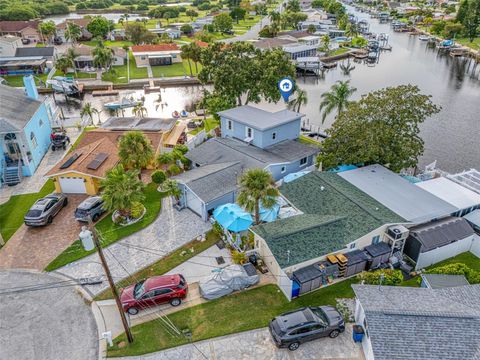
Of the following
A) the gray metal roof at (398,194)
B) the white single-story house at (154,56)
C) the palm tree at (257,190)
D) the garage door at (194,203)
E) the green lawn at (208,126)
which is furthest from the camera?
the white single-story house at (154,56)

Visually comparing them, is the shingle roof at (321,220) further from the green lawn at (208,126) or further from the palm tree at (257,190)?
the green lawn at (208,126)

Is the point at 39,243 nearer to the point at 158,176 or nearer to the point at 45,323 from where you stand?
the point at 45,323

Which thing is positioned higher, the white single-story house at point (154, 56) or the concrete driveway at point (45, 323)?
the white single-story house at point (154, 56)

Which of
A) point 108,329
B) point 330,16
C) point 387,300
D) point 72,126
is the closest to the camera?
point 387,300

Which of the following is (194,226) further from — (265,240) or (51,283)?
(51,283)

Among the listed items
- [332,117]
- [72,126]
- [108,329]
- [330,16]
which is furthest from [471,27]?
[108,329]

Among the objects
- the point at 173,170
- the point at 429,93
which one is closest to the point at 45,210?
the point at 173,170

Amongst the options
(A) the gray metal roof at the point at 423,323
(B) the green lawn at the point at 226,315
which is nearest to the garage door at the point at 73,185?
(B) the green lawn at the point at 226,315
